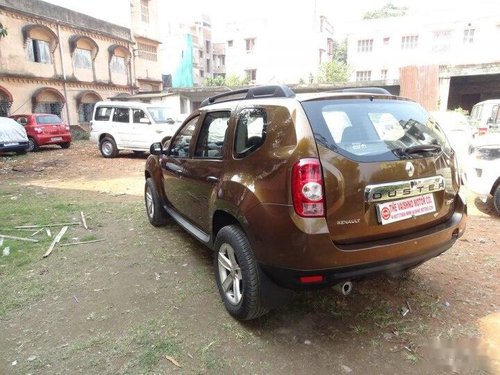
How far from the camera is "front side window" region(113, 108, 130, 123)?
12039 millimetres

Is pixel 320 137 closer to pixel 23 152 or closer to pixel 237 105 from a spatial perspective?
pixel 237 105

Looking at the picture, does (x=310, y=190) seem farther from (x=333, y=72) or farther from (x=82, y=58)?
(x=333, y=72)

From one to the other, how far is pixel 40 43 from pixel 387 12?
4453 cm

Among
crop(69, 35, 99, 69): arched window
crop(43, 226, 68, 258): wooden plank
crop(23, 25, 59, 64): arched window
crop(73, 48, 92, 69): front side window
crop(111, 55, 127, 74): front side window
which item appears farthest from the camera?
crop(111, 55, 127, 74): front side window

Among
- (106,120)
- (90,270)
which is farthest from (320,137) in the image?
(106,120)

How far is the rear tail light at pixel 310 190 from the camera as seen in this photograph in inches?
82.2

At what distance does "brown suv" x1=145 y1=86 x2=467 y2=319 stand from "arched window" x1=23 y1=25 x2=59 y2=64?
2060 cm

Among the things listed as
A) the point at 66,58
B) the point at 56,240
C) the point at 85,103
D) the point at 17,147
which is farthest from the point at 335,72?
the point at 56,240

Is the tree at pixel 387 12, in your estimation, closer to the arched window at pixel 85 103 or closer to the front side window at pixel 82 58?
the front side window at pixel 82 58

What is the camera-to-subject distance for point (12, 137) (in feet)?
40.9

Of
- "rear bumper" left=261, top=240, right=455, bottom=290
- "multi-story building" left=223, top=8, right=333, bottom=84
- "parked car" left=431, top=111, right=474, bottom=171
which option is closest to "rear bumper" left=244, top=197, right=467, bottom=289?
"rear bumper" left=261, top=240, right=455, bottom=290

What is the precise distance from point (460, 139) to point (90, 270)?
9428mm

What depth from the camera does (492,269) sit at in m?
3.52

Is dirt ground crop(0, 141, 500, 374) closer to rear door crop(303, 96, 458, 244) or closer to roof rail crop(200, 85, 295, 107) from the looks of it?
rear door crop(303, 96, 458, 244)
